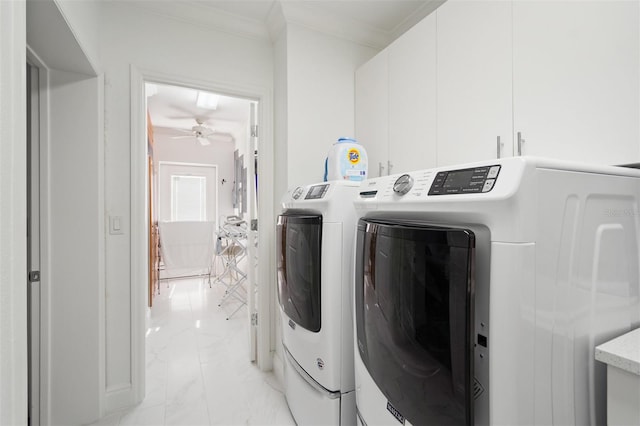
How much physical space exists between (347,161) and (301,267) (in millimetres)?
691

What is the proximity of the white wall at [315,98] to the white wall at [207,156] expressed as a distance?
4.12 m

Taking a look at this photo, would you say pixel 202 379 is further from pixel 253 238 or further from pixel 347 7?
pixel 347 7

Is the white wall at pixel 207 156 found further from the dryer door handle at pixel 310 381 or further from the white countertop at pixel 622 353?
the white countertop at pixel 622 353

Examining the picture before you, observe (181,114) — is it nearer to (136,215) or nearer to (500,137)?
(136,215)

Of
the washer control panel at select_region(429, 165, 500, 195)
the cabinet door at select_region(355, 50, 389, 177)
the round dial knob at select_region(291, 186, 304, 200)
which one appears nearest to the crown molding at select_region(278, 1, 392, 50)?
the cabinet door at select_region(355, 50, 389, 177)

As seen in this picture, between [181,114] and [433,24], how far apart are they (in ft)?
13.4

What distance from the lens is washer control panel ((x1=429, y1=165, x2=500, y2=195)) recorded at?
0.68 m

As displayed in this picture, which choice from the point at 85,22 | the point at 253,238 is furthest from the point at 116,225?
the point at 85,22

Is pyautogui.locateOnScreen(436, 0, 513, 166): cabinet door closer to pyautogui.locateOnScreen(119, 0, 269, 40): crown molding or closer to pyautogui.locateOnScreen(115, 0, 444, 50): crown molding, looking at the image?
pyautogui.locateOnScreen(115, 0, 444, 50): crown molding

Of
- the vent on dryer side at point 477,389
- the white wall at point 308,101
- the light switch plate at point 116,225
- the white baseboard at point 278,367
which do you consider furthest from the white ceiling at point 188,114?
the vent on dryer side at point 477,389

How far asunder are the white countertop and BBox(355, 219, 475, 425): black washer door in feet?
1.10

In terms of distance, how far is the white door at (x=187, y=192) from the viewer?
18.2ft

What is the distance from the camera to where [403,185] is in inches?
36.4
